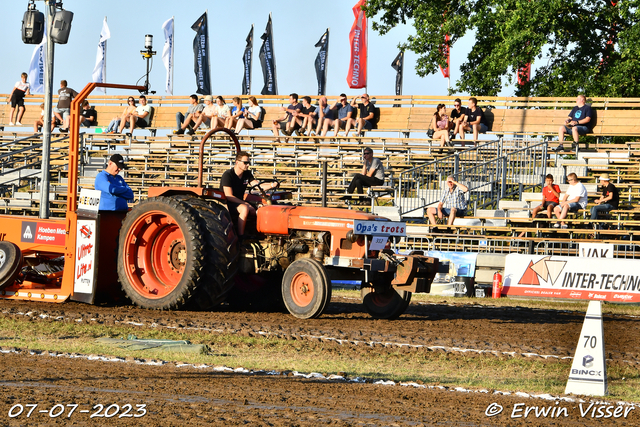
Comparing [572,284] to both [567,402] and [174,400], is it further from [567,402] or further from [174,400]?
[174,400]

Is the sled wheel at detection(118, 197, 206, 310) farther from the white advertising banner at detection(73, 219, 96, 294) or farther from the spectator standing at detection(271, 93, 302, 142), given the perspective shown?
the spectator standing at detection(271, 93, 302, 142)

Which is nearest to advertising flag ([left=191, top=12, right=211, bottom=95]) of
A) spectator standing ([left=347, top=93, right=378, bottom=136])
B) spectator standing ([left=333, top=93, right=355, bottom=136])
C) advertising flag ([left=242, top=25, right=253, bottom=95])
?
advertising flag ([left=242, top=25, right=253, bottom=95])

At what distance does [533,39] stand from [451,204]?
9.80 meters

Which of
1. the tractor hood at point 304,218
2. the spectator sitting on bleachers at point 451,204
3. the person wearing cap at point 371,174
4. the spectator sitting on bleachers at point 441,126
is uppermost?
the spectator sitting on bleachers at point 441,126

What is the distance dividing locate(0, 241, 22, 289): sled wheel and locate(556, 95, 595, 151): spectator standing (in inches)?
574

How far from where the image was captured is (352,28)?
33688mm

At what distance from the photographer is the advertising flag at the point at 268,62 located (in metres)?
33.4

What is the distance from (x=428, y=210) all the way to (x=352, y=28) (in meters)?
17.3

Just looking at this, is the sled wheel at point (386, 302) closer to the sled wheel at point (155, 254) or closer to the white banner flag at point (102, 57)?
the sled wheel at point (155, 254)

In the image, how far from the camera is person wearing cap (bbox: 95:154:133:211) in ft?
35.2

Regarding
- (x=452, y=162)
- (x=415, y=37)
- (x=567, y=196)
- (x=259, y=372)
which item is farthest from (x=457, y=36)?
(x=259, y=372)

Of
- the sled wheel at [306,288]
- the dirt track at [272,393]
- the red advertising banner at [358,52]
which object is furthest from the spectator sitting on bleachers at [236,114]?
the dirt track at [272,393]

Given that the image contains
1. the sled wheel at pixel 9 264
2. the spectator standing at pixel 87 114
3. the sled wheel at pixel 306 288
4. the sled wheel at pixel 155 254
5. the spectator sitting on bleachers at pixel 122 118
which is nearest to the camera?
the sled wheel at pixel 306 288

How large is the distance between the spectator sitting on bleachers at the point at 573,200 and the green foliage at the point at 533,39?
8998 millimetres
